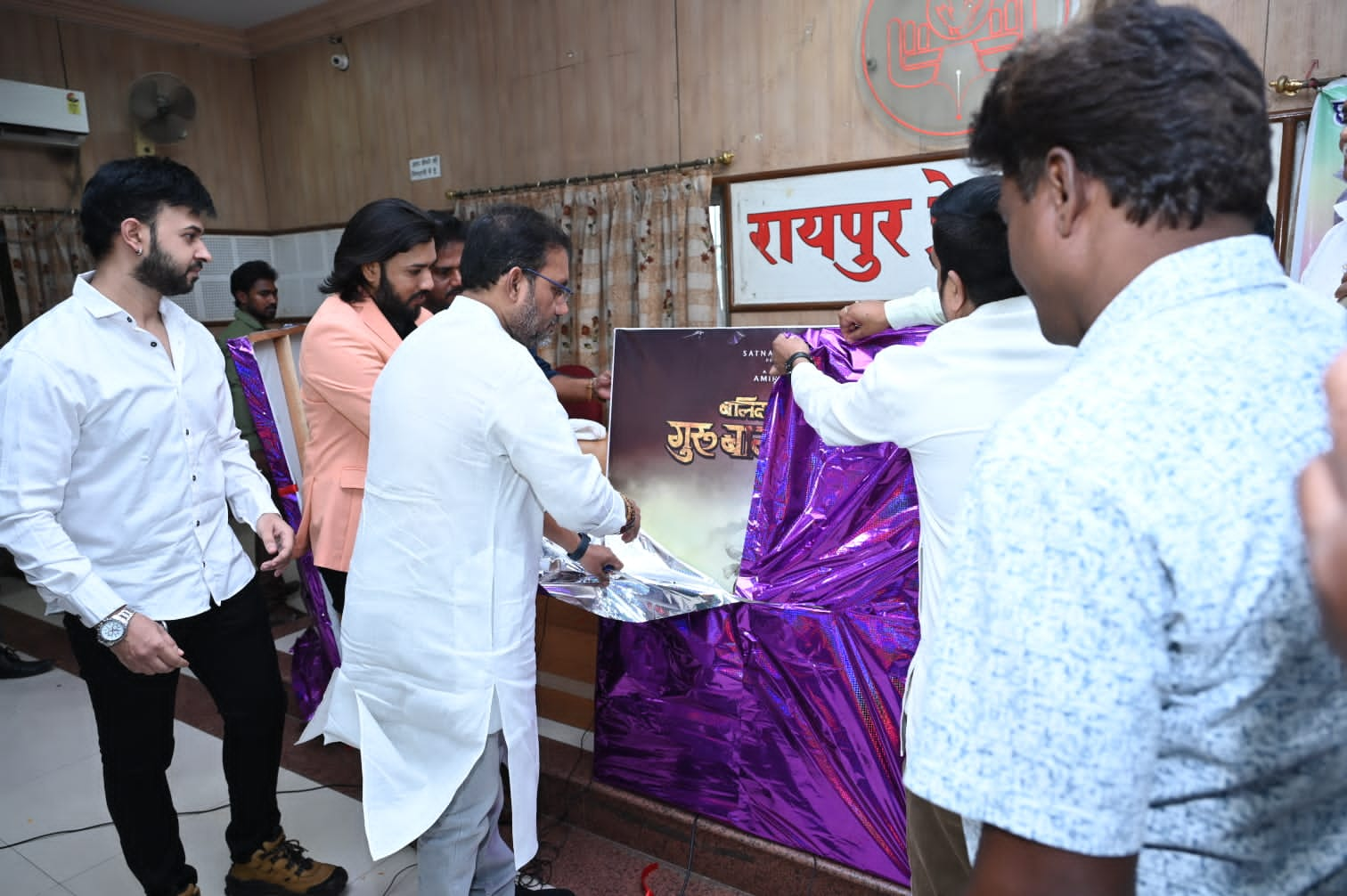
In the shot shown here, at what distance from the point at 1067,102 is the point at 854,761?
1.51 meters

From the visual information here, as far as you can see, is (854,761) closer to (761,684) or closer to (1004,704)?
(761,684)

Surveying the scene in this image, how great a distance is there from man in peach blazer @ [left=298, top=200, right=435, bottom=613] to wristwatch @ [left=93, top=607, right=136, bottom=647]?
585mm

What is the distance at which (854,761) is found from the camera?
1.74 m

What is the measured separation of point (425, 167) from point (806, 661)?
15.1ft

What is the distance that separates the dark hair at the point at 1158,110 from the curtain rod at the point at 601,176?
376cm

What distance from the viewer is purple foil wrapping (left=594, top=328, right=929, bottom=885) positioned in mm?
1685

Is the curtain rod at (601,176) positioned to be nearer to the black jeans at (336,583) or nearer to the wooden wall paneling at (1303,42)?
the wooden wall paneling at (1303,42)

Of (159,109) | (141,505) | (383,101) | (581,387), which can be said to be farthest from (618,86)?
(141,505)

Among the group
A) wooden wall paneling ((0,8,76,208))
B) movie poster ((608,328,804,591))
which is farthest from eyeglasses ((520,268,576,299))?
wooden wall paneling ((0,8,76,208))

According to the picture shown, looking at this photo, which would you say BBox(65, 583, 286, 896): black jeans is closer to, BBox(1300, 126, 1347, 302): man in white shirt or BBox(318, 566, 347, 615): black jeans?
BBox(318, 566, 347, 615): black jeans

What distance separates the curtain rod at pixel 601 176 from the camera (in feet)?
13.5

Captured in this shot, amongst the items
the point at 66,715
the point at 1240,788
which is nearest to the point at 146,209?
the point at 1240,788

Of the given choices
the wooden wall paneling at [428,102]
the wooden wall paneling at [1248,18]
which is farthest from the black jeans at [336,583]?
the wooden wall paneling at [428,102]

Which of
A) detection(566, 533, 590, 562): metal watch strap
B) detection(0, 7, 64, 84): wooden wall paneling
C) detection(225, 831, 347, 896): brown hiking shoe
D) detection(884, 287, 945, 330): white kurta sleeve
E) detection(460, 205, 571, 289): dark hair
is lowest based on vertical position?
detection(225, 831, 347, 896): brown hiking shoe
